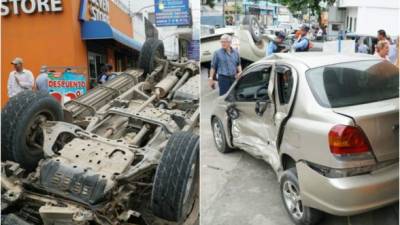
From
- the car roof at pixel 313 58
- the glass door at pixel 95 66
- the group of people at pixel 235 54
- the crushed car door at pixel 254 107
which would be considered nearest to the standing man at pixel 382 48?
the group of people at pixel 235 54

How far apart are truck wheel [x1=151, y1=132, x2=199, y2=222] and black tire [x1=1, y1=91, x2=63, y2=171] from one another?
0.52m

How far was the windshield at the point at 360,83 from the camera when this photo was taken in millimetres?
1057

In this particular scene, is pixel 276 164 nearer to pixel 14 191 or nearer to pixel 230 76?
pixel 230 76

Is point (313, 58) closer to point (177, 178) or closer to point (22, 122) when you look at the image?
point (177, 178)

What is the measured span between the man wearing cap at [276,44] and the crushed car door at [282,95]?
5 cm

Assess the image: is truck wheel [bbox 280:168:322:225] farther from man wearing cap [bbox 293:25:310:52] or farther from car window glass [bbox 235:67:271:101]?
man wearing cap [bbox 293:25:310:52]

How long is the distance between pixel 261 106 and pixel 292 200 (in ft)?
1.16

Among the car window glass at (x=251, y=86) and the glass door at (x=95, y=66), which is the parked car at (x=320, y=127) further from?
the glass door at (x=95, y=66)

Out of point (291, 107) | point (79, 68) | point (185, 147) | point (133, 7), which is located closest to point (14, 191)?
point (79, 68)

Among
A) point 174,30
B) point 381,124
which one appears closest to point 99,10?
point 174,30

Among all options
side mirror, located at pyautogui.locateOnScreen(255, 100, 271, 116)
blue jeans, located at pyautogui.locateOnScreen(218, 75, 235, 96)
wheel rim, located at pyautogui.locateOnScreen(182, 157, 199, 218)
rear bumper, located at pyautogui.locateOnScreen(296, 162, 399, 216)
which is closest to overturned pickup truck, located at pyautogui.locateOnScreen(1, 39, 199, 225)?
wheel rim, located at pyautogui.locateOnScreen(182, 157, 199, 218)

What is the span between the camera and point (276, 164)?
131 cm

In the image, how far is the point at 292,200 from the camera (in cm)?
136

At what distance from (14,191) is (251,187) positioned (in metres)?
0.85
